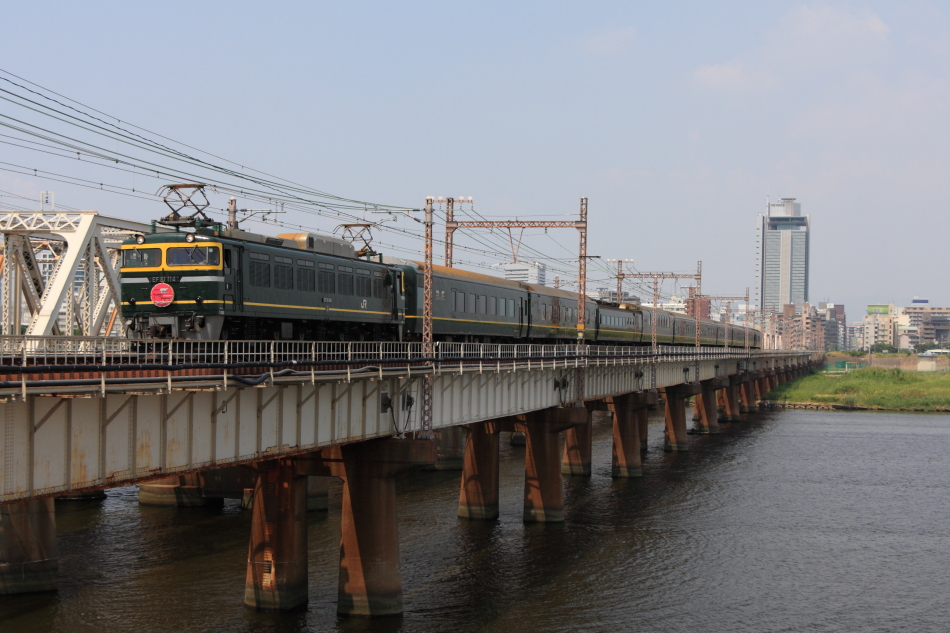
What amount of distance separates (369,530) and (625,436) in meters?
35.2

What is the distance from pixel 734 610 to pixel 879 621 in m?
4.96

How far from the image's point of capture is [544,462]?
4622cm

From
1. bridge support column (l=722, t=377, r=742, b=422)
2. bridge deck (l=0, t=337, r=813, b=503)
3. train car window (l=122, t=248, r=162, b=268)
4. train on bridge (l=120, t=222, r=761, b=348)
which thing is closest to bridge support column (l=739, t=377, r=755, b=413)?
bridge support column (l=722, t=377, r=742, b=422)

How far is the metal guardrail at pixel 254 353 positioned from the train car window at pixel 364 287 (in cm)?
223

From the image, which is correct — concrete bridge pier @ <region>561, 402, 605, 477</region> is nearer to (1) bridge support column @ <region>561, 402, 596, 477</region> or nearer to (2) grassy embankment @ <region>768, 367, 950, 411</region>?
(1) bridge support column @ <region>561, 402, 596, 477</region>

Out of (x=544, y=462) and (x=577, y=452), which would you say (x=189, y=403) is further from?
(x=577, y=452)

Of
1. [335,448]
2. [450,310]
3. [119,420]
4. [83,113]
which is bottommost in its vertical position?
[335,448]

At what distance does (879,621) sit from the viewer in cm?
3253

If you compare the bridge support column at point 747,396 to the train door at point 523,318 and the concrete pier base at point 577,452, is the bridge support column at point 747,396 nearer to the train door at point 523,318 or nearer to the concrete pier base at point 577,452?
the concrete pier base at point 577,452

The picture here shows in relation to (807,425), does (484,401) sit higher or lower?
higher

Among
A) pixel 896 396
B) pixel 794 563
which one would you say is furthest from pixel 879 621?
pixel 896 396

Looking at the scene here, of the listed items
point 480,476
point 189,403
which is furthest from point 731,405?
point 189,403

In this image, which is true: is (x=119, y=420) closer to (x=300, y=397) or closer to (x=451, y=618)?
(x=300, y=397)

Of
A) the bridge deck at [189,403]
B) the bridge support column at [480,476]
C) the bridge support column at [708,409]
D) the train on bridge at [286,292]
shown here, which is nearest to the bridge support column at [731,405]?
the bridge support column at [708,409]
